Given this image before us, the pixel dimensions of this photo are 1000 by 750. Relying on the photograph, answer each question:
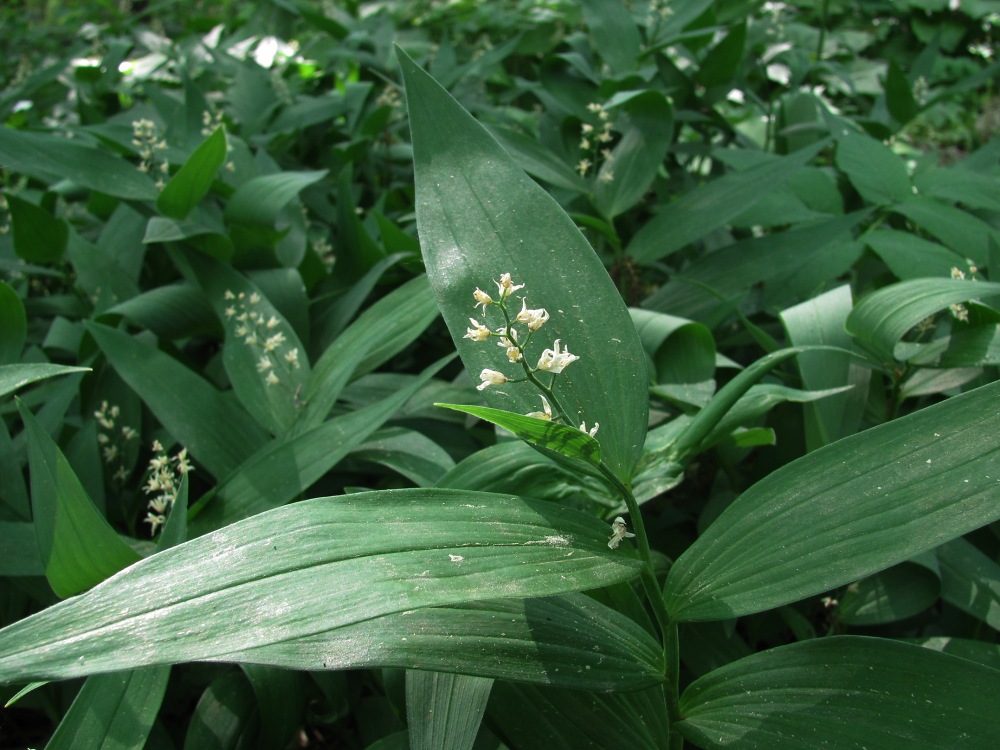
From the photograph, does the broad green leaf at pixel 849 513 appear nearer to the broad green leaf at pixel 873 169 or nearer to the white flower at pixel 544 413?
the white flower at pixel 544 413

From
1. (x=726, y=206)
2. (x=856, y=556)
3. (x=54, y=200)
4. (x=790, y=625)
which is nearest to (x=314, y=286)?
(x=54, y=200)

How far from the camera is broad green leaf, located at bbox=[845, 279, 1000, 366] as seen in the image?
3.62 feet

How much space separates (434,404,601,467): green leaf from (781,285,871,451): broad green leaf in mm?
544

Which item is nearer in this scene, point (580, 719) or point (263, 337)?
point (580, 719)

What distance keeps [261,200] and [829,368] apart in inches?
42.8

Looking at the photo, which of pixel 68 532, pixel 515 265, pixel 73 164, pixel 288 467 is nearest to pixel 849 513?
pixel 515 265

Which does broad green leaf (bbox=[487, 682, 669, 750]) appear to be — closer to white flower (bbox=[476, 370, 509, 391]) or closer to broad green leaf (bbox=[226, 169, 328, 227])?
white flower (bbox=[476, 370, 509, 391])

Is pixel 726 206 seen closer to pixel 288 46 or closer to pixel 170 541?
pixel 170 541

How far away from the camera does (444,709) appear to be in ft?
2.85

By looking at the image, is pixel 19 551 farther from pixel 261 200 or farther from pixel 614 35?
pixel 614 35

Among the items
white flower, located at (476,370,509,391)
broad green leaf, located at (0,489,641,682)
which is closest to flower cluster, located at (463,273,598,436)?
white flower, located at (476,370,509,391)

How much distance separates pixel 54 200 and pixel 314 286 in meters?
0.69

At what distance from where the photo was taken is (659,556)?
114 centimetres

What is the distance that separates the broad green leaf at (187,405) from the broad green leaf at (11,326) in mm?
107
